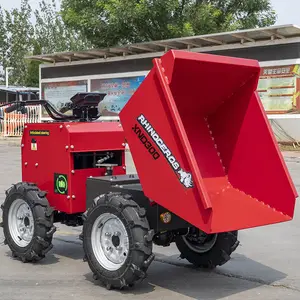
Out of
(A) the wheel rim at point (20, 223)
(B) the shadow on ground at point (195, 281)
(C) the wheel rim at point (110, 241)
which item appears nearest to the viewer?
(C) the wheel rim at point (110, 241)

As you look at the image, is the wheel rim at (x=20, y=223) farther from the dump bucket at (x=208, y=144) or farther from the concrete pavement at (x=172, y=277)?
the dump bucket at (x=208, y=144)

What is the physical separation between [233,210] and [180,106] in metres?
1.20

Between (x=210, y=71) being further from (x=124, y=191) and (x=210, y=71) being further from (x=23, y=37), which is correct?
(x=23, y=37)

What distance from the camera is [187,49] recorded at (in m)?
23.3

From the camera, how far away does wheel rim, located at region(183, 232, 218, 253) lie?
5.95 meters

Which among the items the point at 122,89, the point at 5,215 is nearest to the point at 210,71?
the point at 5,215

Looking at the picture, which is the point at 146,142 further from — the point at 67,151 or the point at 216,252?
the point at 216,252

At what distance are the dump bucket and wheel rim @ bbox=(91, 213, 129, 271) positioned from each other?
0.45 metres

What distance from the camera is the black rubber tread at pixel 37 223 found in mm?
5910

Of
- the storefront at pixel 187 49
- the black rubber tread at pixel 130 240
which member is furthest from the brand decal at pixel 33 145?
the storefront at pixel 187 49

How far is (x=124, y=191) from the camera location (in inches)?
211

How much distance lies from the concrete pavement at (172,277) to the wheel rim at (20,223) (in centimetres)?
26

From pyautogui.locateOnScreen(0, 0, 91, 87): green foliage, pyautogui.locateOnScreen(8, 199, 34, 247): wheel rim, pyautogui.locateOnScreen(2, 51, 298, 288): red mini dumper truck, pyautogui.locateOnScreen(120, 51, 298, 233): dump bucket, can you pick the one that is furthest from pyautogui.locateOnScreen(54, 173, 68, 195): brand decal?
pyautogui.locateOnScreen(0, 0, 91, 87): green foliage

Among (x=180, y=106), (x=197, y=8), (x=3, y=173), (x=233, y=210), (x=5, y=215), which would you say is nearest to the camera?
(x=233, y=210)
